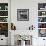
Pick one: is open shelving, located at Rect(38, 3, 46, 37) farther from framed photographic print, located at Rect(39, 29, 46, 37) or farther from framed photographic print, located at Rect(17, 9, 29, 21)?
framed photographic print, located at Rect(17, 9, 29, 21)

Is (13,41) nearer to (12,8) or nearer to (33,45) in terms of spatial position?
(33,45)

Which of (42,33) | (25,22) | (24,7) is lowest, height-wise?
(42,33)

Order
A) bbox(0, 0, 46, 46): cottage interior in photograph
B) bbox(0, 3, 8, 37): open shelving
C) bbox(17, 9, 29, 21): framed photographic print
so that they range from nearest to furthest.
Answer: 1. bbox(0, 0, 46, 46): cottage interior in photograph
2. bbox(17, 9, 29, 21): framed photographic print
3. bbox(0, 3, 8, 37): open shelving

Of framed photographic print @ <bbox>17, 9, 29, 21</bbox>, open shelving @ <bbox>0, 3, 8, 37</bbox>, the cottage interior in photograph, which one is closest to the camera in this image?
the cottage interior in photograph

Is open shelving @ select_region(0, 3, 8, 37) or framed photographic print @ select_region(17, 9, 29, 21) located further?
open shelving @ select_region(0, 3, 8, 37)

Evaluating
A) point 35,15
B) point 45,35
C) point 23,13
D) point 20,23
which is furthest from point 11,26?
point 45,35

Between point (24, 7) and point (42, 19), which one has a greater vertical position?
point (24, 7)

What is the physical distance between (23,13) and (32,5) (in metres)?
0.63

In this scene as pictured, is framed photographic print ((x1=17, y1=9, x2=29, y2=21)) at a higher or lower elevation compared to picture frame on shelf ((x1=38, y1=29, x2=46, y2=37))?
higher

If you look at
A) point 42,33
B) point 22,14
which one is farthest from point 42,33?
point 22,14

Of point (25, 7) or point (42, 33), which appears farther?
point (42, 33)

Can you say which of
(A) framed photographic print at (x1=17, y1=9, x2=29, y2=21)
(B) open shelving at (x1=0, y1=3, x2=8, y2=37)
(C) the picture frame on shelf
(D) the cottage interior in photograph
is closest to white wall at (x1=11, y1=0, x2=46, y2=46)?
(D) the cottage interior in photograph

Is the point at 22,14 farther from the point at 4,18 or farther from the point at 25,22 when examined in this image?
the point at 4,18

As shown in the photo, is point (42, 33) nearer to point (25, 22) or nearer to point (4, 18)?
point (25, 22)
